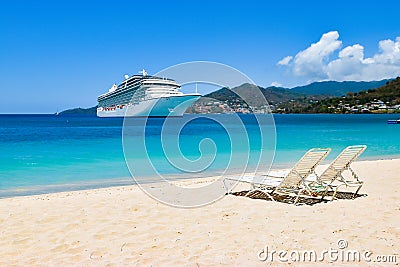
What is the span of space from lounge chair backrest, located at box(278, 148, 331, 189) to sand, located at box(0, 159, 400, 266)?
45 centimetres

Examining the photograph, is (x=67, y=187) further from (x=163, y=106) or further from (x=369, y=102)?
(x=369, y=102)

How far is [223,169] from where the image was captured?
13.5 meters

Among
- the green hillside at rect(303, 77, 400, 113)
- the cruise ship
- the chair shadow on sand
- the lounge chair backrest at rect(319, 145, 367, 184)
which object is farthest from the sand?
the green hillside at rect(303, 77, 400, 113)

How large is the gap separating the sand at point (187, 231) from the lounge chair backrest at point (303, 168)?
451 mm

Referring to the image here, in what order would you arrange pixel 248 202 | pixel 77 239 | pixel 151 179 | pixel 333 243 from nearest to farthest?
1. pixel 333 243
2. pixel 77 239
3. pixel 248 202
4. pixel 151 179

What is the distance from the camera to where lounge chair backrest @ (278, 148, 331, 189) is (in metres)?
6.39

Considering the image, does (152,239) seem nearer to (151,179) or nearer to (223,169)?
(151,179)

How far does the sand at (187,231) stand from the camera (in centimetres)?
396

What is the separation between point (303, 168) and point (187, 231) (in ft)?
8.19

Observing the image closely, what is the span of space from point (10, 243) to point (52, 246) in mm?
513

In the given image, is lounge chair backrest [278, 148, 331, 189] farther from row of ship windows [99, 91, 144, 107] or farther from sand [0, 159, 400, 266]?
row of ship windows [99, 91, 144, 107]

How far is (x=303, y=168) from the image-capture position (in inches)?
254

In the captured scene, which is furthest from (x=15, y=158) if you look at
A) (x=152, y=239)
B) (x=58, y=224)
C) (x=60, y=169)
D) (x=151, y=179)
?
(x=152, y=239)

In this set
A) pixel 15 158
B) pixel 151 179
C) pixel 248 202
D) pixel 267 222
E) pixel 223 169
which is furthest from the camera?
pixel 15 158
